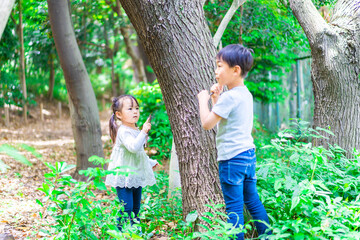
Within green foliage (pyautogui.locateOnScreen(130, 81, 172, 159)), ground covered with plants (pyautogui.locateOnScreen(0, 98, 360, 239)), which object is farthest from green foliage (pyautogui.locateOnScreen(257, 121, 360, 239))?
green foliage (pyautogui.locateOnScreen(130, 81, 172, 159))

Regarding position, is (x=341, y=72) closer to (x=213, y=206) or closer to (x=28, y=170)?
(x=213, y=206)

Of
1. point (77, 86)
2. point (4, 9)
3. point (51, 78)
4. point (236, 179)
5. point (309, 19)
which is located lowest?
point (236, 179)

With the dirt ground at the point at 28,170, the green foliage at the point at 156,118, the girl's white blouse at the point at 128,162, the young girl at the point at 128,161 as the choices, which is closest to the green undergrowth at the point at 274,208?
the young girl at the point at 128,161

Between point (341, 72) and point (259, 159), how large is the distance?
2347 mm

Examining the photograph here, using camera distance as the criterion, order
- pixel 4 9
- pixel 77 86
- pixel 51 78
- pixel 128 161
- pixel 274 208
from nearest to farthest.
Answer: pixel 4 9
pixel 274 208
pixel 128 161
pixel 77 86
pixel 51 78

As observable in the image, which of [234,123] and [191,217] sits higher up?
[234,123]

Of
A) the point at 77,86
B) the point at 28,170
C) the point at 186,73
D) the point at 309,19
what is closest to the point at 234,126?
the point at 186,73

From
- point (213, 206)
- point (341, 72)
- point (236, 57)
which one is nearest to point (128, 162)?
point (213, 206)

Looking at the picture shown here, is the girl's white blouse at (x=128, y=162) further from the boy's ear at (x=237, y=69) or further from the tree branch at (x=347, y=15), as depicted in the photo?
the tree branch at (x=347, y=15)

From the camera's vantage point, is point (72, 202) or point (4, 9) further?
point (4, 9)

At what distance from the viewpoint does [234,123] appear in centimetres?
247

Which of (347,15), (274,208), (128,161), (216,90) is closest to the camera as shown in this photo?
(216,90)

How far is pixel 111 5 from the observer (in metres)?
11.0

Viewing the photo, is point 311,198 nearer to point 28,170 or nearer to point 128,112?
point 128,112
